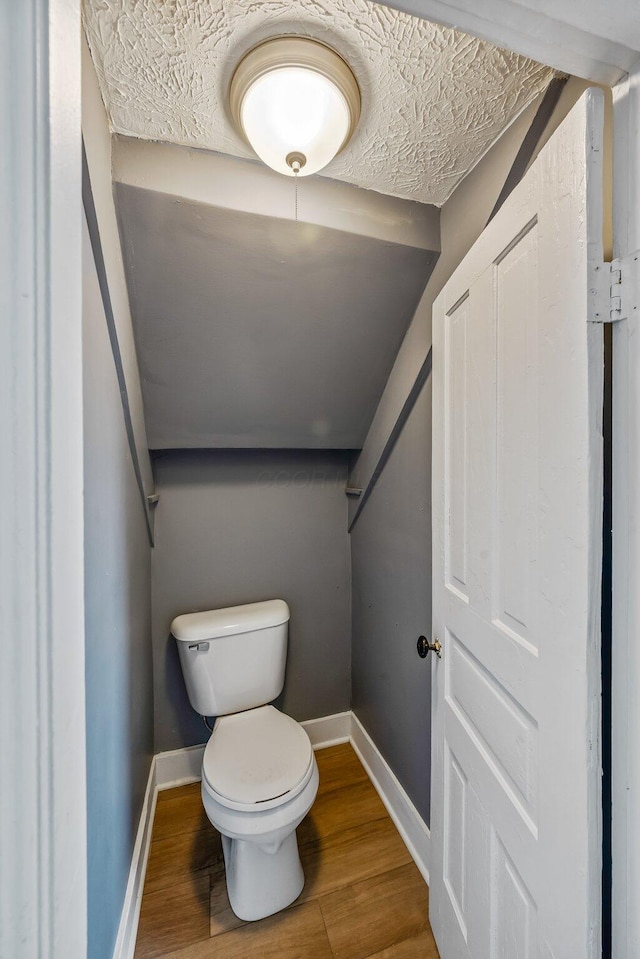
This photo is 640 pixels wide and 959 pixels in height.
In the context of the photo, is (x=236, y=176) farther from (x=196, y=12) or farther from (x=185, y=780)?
(x=185, y=780)

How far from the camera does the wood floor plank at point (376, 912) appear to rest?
1.11 m

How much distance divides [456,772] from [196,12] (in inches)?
64.6

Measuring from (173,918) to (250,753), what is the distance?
1.55 feet

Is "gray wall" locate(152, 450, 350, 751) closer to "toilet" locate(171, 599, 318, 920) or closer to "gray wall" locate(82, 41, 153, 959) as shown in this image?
"toilet" locate(171, 599, 318, 920)

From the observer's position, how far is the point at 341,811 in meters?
1.54

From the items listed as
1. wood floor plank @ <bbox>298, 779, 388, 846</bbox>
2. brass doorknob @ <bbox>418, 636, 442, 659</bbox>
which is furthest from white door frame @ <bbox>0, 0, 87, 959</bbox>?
wood floor plank @ <bbox>298, 779, 388, 846</bbox>

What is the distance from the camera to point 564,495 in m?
0.59

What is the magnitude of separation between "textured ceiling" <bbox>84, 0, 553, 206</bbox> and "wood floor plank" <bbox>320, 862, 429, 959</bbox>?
2.13 meters

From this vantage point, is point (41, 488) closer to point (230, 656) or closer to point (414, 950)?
point (230, 656)

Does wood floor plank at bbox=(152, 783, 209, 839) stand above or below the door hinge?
below

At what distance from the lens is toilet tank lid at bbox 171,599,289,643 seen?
1.53 meters

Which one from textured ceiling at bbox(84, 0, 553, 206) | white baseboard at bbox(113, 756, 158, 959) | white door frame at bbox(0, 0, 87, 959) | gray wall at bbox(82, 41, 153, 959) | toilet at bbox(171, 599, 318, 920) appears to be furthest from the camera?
toilet at bbox(171, 599, 318, 920)

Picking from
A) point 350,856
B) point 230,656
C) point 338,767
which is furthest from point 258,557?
point 350,856

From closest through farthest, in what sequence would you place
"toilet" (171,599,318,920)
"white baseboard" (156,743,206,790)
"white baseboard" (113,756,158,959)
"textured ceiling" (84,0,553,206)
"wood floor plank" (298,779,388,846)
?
1. "textured ceiling" (84,0,553,206)
2. "white baseboard" (113,756,158,959)
3. "toilet" (171,599,318,920)
4. "wood floor plank" (298,779,388,846)
5. "white baseboard" (156,743,206,790)
